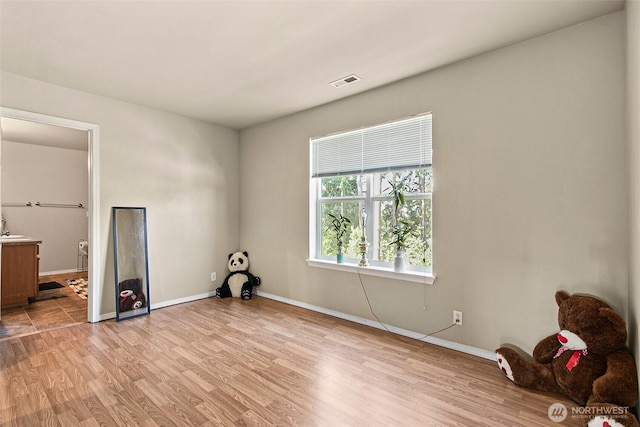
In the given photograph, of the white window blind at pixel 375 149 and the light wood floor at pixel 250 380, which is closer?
the light wood floor at pixel 250 380

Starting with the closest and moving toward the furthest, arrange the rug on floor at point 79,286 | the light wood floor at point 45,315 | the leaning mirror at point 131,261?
the light wood floor at point 45,315, the leaning mirror at point 131,261, the rug on floor at point 79,286

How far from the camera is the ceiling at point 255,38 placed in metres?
2.06

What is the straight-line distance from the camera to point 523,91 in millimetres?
2451

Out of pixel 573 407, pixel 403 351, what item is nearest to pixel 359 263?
pixel 403 351

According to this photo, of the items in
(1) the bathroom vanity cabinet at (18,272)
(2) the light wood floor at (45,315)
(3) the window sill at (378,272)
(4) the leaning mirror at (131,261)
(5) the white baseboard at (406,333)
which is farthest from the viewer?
(1) the bathroom vanity cabinet at (18,272)

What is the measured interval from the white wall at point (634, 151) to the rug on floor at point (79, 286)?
6.01 meters

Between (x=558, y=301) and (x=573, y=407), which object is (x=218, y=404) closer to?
(x=573, y=407)

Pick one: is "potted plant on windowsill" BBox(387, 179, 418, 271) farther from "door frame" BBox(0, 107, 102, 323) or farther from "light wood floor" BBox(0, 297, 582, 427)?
"door frame" BBox(0, 107, 102, 323)

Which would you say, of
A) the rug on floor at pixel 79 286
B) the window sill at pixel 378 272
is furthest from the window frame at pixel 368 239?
the rug on floor at pixel 79 286

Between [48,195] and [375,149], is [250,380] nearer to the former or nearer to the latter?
[375,149]

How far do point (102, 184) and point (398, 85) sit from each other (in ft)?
11.4

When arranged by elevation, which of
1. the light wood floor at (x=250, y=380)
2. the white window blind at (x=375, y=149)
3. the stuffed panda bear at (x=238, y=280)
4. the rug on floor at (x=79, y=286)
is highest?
the white window blind at (x=375, y=149)

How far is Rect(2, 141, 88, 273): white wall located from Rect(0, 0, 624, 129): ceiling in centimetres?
389

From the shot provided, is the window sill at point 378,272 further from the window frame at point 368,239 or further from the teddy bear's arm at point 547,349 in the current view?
the teddy bear's arm at point 547,349
